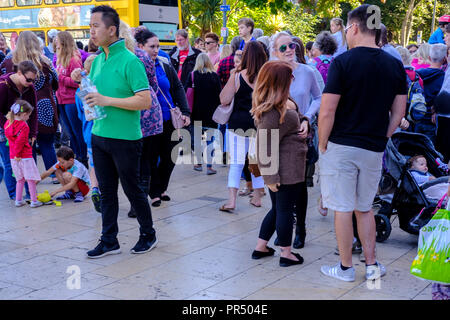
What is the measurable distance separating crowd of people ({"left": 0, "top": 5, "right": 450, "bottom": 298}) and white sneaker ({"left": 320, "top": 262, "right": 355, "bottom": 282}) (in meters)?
0.01

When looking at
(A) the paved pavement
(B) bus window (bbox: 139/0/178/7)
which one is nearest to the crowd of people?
(A) the paved pavement

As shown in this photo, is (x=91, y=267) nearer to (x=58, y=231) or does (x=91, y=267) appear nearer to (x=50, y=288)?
(x=50, y=288)

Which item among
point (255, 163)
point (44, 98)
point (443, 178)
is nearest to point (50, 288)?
point (255, 163)

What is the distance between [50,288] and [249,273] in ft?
5.10

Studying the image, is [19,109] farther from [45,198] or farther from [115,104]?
[115,104]

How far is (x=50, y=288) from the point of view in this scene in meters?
4.45

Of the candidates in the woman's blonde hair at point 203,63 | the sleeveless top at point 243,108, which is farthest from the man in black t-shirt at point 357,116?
the woman's blonde hair at point 203,63

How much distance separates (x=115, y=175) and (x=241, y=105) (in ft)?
6.16

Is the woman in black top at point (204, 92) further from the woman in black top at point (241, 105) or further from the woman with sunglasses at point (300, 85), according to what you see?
the woman with sunglasses at point (300, 85)

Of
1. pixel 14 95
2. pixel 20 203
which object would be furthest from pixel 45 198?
pixel 14 95

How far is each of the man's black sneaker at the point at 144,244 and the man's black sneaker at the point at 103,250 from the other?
0.15 metres

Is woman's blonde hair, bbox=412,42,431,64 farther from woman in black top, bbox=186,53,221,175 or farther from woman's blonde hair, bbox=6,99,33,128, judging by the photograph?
woman's blonde hair, bbox=6,99,33,128

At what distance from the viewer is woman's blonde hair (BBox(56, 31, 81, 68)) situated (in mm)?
8305

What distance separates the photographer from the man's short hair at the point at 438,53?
733 centimetres
